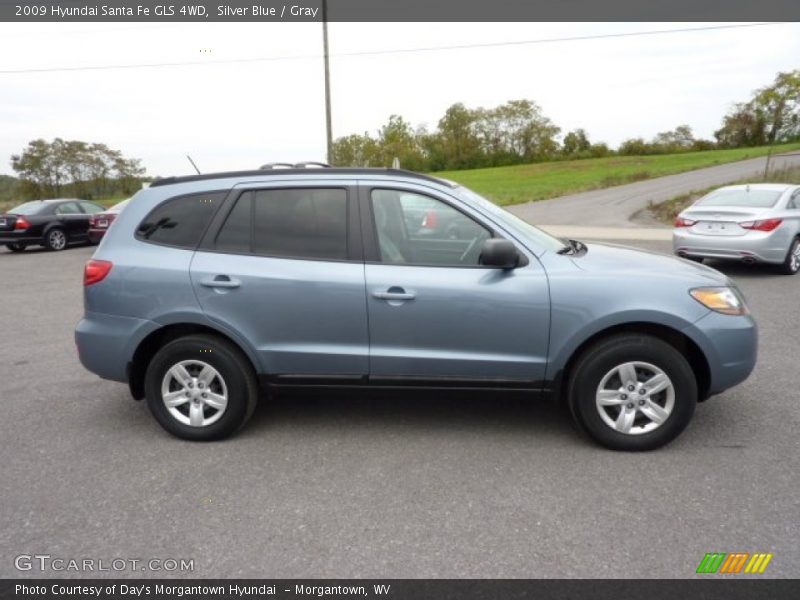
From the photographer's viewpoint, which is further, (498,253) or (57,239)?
(57,239)

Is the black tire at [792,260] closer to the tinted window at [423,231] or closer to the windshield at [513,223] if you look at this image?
the windshield at [513,223]

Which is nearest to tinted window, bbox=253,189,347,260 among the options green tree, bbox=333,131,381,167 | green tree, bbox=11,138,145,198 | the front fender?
the front fender

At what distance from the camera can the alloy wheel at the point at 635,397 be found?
3.61 meters

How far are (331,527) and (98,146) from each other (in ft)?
196

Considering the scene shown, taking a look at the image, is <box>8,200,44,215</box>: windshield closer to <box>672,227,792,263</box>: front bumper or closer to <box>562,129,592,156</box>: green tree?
<box>672,227,792,263</box>: front bumper

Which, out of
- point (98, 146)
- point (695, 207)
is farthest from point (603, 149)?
point (695, 207)

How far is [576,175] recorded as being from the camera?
5747 cm

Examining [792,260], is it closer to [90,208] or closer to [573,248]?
[573,248]

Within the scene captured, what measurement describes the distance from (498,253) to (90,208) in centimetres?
1706

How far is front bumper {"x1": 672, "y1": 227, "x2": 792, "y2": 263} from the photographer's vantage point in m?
9.28

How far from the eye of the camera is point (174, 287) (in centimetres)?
383

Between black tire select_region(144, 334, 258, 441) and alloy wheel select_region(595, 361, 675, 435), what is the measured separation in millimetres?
2198

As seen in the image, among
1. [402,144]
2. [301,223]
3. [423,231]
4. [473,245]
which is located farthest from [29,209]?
[402,144]

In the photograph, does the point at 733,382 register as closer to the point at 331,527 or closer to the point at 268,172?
the point at 331,527
